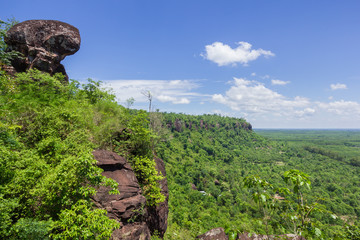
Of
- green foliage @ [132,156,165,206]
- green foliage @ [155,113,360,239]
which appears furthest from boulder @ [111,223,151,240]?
green foliage @ [155,113,360,239]

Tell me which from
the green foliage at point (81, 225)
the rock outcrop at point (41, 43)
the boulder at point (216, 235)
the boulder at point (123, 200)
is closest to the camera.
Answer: the green foliage at point (81, 225)

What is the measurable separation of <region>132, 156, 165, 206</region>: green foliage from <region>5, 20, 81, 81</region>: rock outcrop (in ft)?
44.1

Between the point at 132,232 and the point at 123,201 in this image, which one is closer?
the point at 132,232

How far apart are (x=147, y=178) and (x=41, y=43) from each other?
16.0 metres

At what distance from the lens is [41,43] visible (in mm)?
15492

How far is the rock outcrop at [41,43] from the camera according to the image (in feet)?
49.1

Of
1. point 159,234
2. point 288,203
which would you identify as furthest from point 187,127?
point 288,203

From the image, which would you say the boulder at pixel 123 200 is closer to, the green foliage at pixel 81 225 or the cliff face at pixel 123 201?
A: the cliff face at pixel 123 201

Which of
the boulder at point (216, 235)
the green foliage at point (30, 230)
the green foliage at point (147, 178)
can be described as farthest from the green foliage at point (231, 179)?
the green foliage at point (147, 178)

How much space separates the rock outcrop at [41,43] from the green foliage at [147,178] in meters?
13.4

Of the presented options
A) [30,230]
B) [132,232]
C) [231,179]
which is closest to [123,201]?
[132,232]

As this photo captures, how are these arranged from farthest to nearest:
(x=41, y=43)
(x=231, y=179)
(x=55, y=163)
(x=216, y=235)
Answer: (x=231, y=179)
(x=41, y=43)
(x=216, y=235)
(x=55, y=163)

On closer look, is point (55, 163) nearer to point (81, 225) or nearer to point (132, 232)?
point (81, 225)

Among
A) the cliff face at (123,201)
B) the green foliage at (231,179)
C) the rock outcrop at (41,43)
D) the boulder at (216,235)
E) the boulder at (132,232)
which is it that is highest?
the rock outcrop at (41,43)
